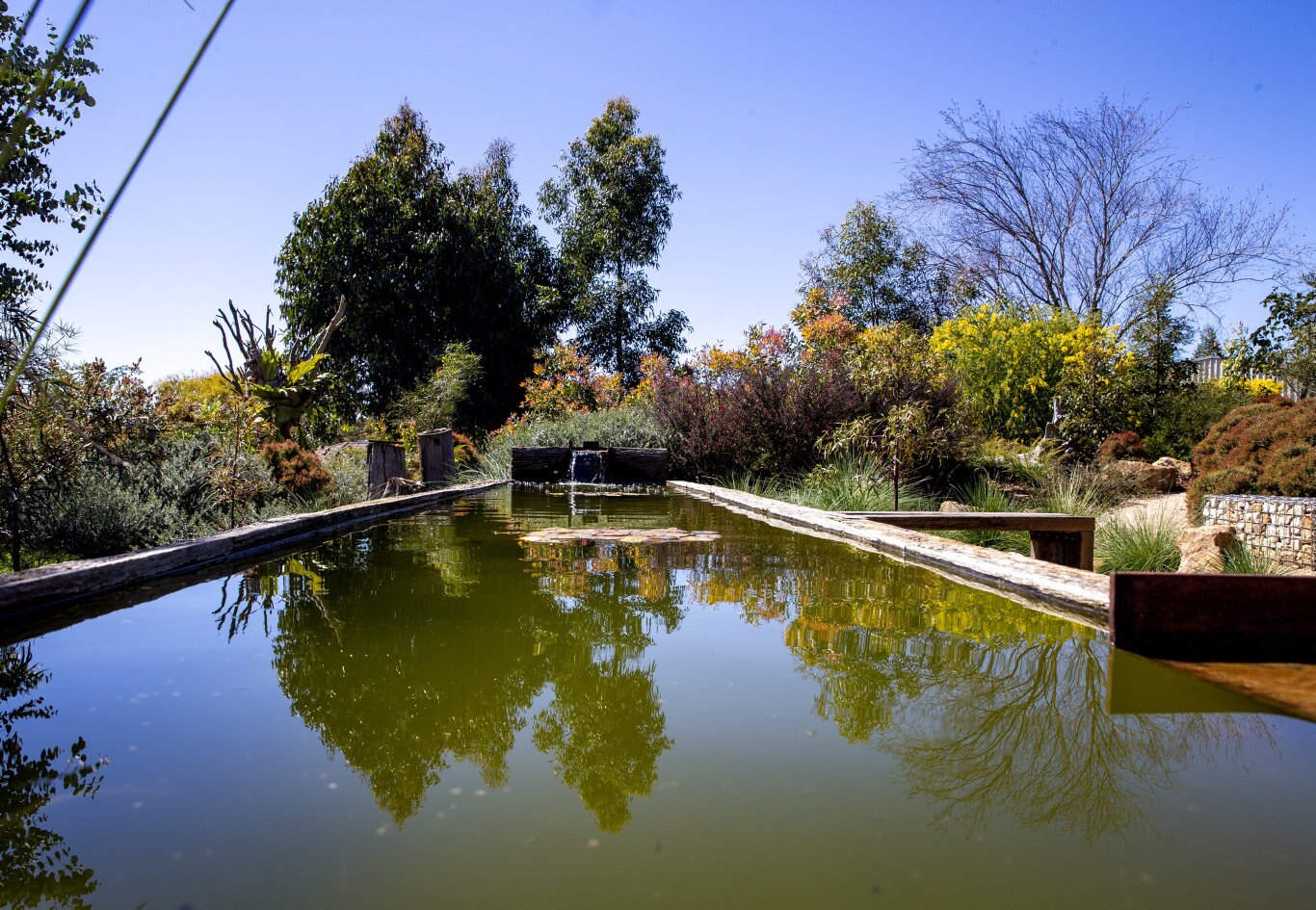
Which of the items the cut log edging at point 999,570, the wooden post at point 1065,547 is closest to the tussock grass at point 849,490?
the cut log edging at point 999,570

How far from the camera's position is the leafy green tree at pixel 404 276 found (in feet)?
67.6

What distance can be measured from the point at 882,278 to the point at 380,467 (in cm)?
1708

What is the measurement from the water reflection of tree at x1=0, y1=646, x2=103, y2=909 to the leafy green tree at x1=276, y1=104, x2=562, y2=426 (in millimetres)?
17990

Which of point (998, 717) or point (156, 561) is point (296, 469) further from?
point (998, 717)

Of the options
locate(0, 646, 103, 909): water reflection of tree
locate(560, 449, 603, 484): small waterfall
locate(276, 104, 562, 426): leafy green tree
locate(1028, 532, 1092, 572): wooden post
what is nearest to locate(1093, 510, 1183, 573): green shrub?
locate(1028, 532, 1092, 572): wooden post

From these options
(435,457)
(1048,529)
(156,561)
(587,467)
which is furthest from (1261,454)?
(435,457)

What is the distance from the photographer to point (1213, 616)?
335 centimetres

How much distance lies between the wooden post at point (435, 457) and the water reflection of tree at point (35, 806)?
8951 mm

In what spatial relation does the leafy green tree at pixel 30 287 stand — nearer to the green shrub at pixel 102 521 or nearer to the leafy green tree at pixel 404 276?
the green shrub at pixel 102 521

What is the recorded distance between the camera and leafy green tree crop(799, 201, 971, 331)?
2306 centimetres

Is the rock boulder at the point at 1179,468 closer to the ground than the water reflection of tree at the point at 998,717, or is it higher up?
higher up

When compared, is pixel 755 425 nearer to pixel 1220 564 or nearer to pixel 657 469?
pixel 657 469

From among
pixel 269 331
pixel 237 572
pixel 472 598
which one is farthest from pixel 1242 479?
pixel 269 331

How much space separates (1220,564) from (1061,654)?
263 cm
